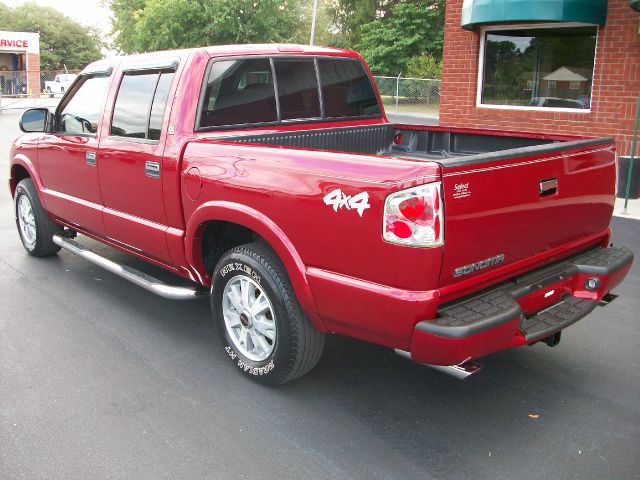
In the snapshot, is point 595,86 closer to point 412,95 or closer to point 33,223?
point 33,223

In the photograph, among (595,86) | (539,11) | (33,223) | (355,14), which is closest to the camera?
(33,223)

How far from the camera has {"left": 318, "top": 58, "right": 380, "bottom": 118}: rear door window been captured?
16.6ft

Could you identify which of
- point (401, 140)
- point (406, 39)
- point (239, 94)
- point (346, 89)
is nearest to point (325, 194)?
point (239, 94)

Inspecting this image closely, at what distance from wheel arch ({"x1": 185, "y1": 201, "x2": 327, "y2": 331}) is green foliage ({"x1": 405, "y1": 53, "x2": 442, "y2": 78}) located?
1363 inches

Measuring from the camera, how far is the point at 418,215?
289cm

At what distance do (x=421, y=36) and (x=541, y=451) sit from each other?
139ft

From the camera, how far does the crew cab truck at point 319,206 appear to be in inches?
117

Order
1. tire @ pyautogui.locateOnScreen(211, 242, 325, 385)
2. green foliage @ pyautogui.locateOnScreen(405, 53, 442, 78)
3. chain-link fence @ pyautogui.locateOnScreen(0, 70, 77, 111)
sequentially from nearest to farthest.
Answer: tire @ pyautogui.locateOnScreen(211, 242, 325, 385) < green foliage @ pyautogui.locateOnScreen(405, 53, 442, 78) < chain-link fence @ pyautogui.locateOnScreen(0, 70, 77, 111)

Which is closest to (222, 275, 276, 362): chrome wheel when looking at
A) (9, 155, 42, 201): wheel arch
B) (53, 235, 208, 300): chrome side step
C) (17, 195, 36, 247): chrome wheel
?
(53, 235, 208, 300): chrome side step

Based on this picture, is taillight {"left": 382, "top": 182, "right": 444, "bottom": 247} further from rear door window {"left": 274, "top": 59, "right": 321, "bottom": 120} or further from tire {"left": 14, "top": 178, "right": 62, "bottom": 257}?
tire {"left": 14, "top": 178, "right": 62, "bottom": 257}

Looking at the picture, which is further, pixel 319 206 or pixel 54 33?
pixel 54 33

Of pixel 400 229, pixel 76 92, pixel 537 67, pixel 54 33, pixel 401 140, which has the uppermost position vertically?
pixel 54 33

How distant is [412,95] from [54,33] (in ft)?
197

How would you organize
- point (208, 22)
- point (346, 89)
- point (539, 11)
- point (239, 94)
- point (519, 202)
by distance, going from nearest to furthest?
point (519, 202) → point (239, 94) → point (346, 89) → point (539, 11) → point (208, 22)
